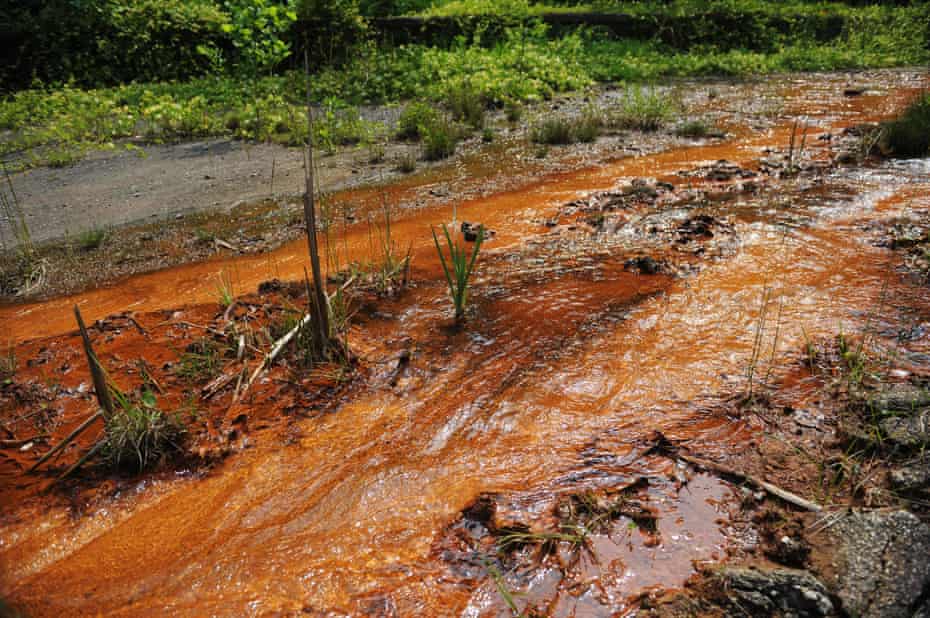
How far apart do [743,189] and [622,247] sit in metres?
1.78

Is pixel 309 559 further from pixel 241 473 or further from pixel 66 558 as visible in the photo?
pixel 66 558

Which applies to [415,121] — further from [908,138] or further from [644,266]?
[908,138]

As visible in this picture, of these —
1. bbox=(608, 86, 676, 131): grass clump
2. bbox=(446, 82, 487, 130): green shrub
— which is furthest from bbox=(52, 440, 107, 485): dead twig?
bbox=(608, 86, 676, 131): grass clump

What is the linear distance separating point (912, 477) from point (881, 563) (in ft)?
1.78

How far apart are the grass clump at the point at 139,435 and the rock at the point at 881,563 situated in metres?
2.62

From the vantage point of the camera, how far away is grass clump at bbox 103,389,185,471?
2660mm

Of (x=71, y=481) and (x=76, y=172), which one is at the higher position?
(x=76, y=172)

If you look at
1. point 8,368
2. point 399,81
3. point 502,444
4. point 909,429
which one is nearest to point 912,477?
point 909,429

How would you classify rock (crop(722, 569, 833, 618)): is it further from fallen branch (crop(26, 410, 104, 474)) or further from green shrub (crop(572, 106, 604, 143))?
green shrub (crop(572, 106, 604, 143))

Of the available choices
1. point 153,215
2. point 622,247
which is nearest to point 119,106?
point 153,215

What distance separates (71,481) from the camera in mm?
2654

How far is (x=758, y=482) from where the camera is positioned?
2369 millimetres

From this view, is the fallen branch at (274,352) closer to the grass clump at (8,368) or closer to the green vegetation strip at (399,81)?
the grass clump at (8,368)

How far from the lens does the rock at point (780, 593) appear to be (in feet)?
5.85
